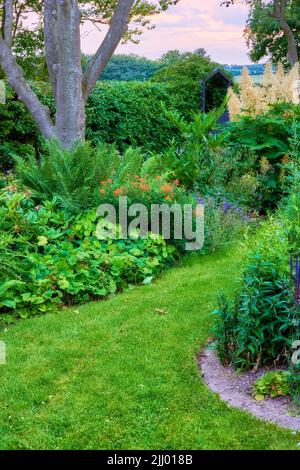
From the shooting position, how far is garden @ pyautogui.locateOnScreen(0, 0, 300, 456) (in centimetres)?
294

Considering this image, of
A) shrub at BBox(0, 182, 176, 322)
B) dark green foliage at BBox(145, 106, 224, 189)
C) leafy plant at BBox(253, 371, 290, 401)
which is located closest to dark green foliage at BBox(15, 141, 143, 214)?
shrub at BBox(0, 182, 176, 322)

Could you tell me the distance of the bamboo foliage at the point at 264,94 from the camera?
8031mm

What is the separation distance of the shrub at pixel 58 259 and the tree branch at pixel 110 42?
2788 millimetres

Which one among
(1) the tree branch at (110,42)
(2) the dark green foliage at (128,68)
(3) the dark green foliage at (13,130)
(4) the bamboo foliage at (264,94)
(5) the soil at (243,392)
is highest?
(2) the dark green foliage at (128,68)

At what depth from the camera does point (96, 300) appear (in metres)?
4.77

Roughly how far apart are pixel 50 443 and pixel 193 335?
Answer: 1.43 m

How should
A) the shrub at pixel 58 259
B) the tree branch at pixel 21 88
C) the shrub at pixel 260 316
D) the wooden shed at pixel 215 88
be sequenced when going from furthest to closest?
the wooden shed at pixel 215 88 < the tree branch at pixel 21 88 < the shrub at pixel 58 259 < the shrub at pixel 260 316

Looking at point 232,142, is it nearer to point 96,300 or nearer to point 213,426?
point 96,300

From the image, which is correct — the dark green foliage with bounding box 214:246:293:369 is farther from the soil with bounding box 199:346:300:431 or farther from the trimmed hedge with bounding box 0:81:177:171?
the trimmed hedge with bounding box 0:81:177:171

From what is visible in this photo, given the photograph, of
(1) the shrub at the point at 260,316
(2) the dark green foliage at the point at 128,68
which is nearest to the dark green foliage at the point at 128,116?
(1) the shrub at the point at 260,316

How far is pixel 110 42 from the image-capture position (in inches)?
307

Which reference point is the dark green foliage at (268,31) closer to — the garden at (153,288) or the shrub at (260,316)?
the garden at (153,288)

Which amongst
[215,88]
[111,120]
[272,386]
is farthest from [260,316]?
[215,88]

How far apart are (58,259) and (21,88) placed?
410 cm
